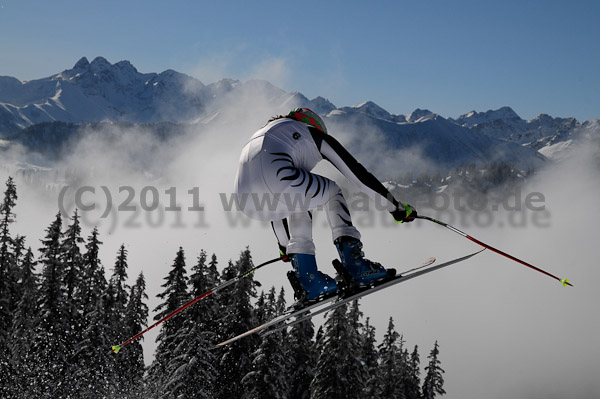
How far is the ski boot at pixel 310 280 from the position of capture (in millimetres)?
6910

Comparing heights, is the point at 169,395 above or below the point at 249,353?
below

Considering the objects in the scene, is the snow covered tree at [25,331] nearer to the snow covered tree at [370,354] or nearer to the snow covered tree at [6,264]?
the snow covered tree at [6,264]

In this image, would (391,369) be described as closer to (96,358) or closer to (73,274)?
(96,358)

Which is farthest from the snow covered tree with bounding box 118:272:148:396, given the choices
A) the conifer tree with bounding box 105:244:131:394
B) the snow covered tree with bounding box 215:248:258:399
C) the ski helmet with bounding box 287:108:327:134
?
the ski helmet with bounding box 287:108:327:134

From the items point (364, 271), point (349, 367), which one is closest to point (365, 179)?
point (364, 271)

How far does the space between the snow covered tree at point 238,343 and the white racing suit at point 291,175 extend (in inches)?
814

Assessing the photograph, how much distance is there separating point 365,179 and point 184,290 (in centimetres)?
2565

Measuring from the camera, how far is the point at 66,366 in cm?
2803

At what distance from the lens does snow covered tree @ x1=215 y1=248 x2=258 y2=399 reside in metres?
27.6

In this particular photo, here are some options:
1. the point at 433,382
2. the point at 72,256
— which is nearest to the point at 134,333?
the point at 72,256

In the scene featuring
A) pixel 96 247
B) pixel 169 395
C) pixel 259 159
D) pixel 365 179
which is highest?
pixel 96 247

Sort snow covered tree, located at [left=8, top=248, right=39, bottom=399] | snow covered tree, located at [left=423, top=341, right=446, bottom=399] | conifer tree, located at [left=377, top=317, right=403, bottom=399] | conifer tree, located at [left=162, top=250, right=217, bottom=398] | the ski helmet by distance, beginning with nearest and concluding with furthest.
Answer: the ski helmet
conifer tree, located at [left=162, top=250, right=217, bottom=398]
snow covered tree, located at [left=8, top=248, right=39, bottom=399]
conifer tree, located at [left=377, top=317, right=403, bottom=399]
snow covered tree, located at [left=423, top=341, right=446, bottom=399]

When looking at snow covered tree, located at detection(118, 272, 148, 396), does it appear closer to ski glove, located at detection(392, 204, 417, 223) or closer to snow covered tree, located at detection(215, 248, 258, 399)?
snow covered tree, located at detection(215, 248, 258, 399)

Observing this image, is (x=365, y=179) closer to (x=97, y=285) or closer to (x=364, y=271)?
(x=364, y=271)
